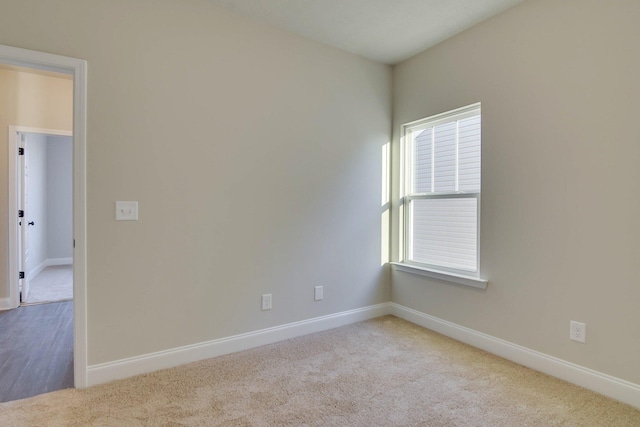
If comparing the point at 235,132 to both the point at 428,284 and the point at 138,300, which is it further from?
the point at 428,284

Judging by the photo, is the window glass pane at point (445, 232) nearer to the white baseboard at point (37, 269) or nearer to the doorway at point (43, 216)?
the doorway at point (43, 216)

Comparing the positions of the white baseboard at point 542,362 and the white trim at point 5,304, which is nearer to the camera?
the white baseboard at point 542,362

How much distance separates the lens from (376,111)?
11.2 feet

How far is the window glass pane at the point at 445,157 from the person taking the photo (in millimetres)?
2980

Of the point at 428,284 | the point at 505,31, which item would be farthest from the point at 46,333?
the point at 505,31

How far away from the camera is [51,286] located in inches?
188

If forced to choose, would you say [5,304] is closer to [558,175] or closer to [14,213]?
[14,213]

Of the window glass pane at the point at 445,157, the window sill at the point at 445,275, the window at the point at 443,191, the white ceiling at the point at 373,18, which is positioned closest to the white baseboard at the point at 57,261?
the white ceiling at the point at 373,18

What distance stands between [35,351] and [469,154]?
3.86 m

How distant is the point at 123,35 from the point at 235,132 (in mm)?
927

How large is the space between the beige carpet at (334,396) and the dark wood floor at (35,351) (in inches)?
7.8

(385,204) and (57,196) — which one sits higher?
(57,196)

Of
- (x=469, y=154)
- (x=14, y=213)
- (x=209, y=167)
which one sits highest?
(x=469, y=154)

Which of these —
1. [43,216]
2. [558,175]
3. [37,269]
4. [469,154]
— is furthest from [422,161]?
[43,216]
